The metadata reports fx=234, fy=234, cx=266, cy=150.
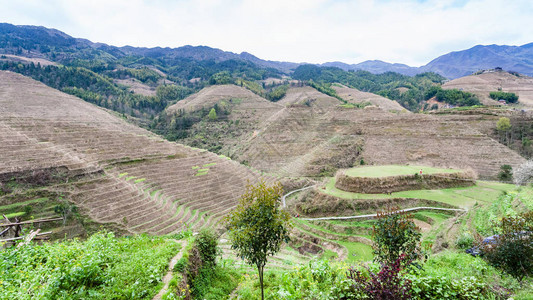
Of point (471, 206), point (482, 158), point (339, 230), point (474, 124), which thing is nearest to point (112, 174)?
point (339, 230)

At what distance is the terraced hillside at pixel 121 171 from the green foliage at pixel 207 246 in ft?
30.7

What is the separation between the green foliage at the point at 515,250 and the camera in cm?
650

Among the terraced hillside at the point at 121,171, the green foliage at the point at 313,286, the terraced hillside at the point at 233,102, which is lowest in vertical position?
the terraced hillside at the point at 121,171

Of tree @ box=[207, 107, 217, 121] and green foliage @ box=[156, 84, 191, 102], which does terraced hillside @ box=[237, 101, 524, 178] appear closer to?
tree @ box=[207, 107, 217, 121]

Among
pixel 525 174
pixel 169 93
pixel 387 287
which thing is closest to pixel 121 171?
pixel 387 287

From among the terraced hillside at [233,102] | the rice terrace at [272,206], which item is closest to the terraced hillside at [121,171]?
the rice terrace at [272,206]

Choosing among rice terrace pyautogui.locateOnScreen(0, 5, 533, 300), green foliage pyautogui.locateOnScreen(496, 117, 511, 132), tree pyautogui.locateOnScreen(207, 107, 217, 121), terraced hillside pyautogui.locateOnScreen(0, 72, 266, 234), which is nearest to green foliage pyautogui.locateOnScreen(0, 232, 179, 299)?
rice terrace pyautogui.locateOnScreen(0, 5, 533, 300)

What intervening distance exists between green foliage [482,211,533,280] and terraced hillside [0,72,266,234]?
18.7 meters

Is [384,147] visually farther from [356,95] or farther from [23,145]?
[356,95]

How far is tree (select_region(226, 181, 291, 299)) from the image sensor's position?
7.28 m

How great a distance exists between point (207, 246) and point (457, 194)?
24412mm

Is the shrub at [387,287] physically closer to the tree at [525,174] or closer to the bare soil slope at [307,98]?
the tree at [525,174]

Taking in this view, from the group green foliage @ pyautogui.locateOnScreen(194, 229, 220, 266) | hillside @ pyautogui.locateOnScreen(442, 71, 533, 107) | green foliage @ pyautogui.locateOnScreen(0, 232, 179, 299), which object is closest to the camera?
Answer: green foliage @ pyautogui.locateOnScreen(0, 232, 179, 299)

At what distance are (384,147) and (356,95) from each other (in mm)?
77482
